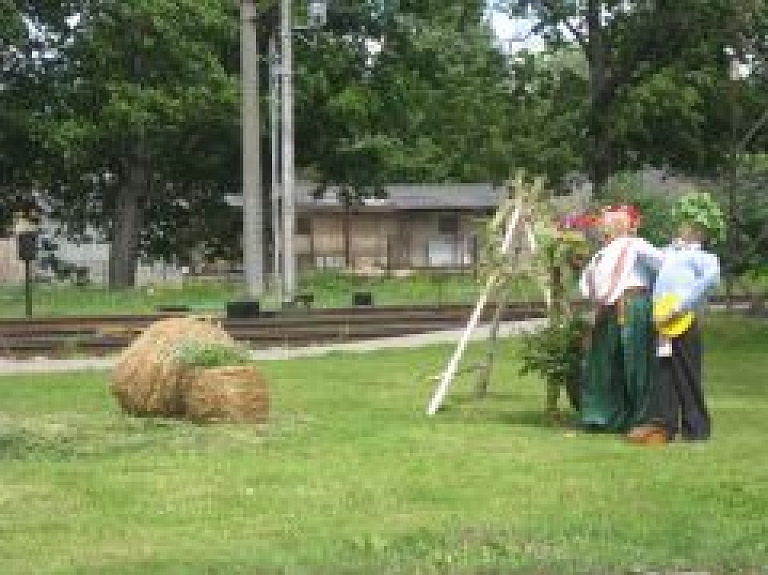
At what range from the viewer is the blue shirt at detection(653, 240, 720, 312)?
12062mm

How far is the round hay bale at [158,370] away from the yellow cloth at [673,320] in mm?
3533

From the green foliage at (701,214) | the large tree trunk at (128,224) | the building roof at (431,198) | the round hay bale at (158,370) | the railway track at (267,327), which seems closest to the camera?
the green foliage at (701,214)

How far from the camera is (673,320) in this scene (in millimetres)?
12047

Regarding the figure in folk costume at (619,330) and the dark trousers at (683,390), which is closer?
the dark trousers at (683,390)

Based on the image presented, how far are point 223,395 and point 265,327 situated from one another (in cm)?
1201

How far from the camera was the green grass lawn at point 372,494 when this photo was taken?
25.5 feet

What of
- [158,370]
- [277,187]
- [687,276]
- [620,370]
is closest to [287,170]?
[277,187]

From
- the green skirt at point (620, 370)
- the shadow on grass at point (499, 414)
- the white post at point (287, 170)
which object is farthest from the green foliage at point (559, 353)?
the white post at point (287, 170)

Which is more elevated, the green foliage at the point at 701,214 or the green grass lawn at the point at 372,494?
the green foliage at the point at 701,214

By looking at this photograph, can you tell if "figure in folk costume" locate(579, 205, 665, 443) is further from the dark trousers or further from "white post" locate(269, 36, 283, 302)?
"white post" locate(269, 36, 283, 302)

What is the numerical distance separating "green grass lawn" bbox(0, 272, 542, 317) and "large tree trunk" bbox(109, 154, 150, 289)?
222 centimetres

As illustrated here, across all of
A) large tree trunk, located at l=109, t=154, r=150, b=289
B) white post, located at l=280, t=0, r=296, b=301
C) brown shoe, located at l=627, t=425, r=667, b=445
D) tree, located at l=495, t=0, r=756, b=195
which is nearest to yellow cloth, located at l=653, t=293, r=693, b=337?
brown shoe, located at l=627, t=425, r=667, b=445

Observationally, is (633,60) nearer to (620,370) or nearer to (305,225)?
(305,225)

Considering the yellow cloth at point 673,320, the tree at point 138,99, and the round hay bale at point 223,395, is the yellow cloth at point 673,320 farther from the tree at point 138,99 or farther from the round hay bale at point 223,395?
the tree at point 138,99
